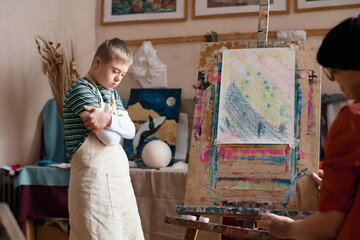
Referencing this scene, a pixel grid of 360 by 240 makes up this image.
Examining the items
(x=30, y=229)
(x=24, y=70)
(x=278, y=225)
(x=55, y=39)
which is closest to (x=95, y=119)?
(x=278, y=225)

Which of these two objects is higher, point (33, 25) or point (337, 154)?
point (33, 25)

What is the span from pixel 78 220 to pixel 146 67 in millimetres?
1998

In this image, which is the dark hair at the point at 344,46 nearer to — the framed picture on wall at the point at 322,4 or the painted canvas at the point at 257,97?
the painted canvas at the point at 257,97

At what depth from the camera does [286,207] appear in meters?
1.77

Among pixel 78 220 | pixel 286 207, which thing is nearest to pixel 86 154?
pixel 78 220

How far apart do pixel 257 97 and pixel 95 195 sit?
0.82m

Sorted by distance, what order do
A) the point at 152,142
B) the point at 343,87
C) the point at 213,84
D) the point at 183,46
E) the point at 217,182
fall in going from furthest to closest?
the point at 183,46, the point at 152,142, the point at 213,84, the point at 217,182, the point at 343,87

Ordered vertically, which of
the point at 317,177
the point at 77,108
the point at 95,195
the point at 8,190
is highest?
the point at 77,108

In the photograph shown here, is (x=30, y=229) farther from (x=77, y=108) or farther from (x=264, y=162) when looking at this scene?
(x=264, y=162)

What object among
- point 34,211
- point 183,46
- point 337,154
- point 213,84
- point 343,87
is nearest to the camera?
point 337,154

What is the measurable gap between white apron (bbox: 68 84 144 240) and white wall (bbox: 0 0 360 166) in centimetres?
128

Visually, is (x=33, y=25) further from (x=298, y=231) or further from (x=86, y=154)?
(x=298, y=231)

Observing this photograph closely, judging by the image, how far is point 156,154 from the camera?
302 centimetres

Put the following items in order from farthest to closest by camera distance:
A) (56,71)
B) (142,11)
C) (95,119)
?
(142,11), (56,71), (95,119)
